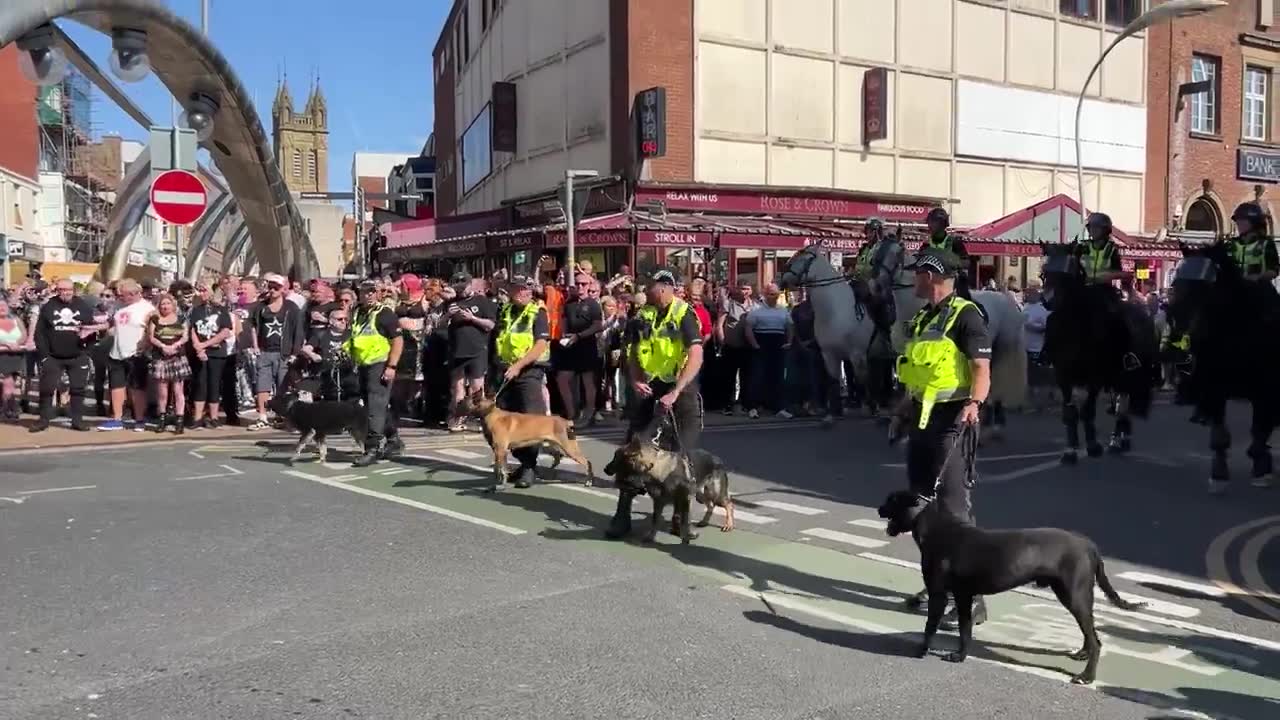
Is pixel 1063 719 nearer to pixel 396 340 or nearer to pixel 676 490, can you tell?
pixel 676 490

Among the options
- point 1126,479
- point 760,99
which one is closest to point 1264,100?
point 760,99

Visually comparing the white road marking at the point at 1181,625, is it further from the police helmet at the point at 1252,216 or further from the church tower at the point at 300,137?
the church tower at the point at 300,137

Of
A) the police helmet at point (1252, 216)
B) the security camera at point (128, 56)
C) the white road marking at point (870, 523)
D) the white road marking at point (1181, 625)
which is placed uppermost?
the security camera at point (128, 56)

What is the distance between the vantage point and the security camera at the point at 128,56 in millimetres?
12516

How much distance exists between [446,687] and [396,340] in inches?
245

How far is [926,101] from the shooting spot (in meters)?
29.8

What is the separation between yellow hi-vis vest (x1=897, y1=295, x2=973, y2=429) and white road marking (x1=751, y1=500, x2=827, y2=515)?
2773 millimetres

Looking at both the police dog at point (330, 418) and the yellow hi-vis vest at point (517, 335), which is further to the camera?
the police dog at point (330, 418)

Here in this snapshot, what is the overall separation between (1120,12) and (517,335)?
30.2 metres

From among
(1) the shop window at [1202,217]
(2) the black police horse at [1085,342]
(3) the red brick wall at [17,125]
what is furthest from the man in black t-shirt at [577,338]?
(3) the red brick wall at [17,125]

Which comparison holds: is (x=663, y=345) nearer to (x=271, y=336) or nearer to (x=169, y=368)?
(x=271, y=336)

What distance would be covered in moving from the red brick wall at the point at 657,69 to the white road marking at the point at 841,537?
732 inches

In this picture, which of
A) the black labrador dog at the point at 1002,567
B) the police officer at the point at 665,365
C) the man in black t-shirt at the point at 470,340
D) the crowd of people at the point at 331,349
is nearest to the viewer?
the black labrador dog at the point at 1002,567

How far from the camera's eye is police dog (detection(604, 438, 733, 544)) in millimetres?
7449
